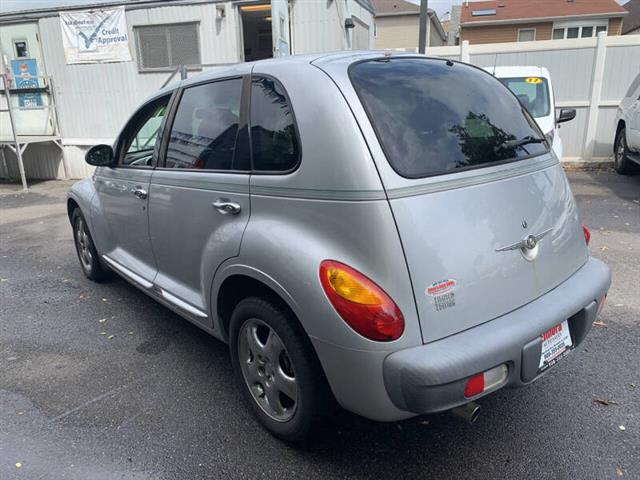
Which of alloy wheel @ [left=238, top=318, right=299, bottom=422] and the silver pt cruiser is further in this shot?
alloy wheel @ [left=238, top=318, right=299, bottom=422]

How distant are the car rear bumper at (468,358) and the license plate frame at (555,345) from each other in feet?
0.12

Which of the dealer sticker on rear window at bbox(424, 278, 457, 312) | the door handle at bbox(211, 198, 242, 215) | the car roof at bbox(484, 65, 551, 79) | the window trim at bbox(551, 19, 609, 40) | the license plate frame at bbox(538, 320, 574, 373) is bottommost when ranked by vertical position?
the license plate frame at bbox(538, 320, 574, 373)

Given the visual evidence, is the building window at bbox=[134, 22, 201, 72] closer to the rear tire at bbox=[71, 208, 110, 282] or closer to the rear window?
the rear tire at bbox=[71, 208, 110, 282]

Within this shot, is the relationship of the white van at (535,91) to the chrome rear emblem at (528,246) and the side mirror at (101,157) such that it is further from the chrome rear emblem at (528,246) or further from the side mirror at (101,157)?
the side mirror at (101,157)

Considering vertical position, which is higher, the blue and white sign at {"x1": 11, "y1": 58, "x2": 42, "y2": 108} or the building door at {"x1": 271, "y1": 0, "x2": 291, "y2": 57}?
the building door at {"x1": 271, "y1": 0, "x2": 291, "y2": 57}

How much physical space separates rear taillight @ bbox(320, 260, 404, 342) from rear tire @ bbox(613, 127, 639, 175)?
352 inches

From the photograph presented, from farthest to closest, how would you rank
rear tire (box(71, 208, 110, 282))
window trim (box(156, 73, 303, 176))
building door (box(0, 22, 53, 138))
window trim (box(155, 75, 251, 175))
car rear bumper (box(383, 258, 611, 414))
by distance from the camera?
building door (box(0, 22, 53, 138)), rear tire (box(71, 208, 110, 282)), window trim (box(155, 75, 251, 175)), window trim (box(156, 73, 303, 176)), car rear bumper (box(383, 258, 611, 414))

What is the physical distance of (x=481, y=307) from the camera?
6.64ft

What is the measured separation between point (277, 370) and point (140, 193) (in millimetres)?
1634

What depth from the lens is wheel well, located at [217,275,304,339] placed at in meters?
2.28

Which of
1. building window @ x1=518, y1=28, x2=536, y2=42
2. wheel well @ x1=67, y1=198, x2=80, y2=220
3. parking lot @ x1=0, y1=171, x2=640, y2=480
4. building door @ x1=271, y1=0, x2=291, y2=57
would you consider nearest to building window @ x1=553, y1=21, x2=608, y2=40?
building window @ x1=518, y1=28, x2=536, y2=42

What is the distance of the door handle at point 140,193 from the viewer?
328cm

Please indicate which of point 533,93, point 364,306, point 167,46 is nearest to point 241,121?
point 364,306

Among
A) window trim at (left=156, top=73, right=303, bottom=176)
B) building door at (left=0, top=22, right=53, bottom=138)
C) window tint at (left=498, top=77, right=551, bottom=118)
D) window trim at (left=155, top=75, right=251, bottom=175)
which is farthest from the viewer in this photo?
building door at (left=0, top=22, right=53, bottom=138)
